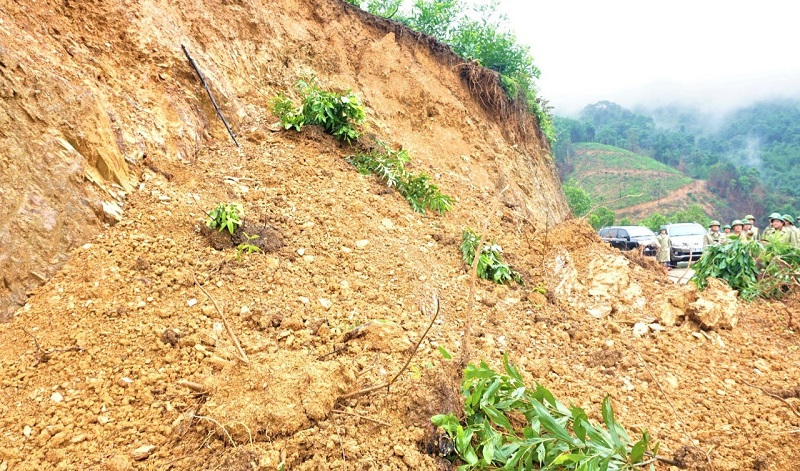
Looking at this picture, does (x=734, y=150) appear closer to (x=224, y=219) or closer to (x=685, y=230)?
(x=685, y=230)

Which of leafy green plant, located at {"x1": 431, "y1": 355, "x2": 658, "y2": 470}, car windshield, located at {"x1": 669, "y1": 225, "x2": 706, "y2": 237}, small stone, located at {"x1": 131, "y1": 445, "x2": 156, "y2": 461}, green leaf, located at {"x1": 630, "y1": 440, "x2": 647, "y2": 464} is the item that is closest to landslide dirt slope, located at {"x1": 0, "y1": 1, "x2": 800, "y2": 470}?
small stone, located at {"x1": 131, "y1": 445, "x2": 156, "y2": 461}

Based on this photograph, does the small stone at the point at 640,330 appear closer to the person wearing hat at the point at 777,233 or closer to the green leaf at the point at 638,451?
the green leaf at the point at 638,451

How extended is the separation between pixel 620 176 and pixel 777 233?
1731 inches

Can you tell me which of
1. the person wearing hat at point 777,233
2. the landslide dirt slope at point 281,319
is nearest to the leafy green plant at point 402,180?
the landslide dirt slope at point 281,319

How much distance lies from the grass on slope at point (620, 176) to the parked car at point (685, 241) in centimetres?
2683

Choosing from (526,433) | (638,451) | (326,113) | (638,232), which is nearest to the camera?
(638,451)

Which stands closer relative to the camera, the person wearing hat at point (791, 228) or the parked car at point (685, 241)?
the person wearing hat at point (791, 228)

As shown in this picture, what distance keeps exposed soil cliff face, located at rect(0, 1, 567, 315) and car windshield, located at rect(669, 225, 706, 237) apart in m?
7.31

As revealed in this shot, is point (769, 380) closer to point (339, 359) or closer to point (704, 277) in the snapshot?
point (704, 277)

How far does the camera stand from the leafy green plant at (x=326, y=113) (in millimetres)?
5207

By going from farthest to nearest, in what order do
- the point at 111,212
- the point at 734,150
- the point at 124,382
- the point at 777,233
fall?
1. the point at 734,150
2. the point at 777,233
3. the point at 111,212
4. the point at 124,382

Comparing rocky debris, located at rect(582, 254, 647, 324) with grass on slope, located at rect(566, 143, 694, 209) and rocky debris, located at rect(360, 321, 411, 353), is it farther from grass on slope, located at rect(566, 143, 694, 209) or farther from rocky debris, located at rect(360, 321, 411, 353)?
grass on slope, located at rect(566, 143, 694, 209)

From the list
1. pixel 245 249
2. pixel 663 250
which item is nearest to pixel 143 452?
pixel 245 249

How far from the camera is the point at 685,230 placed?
12711mm
